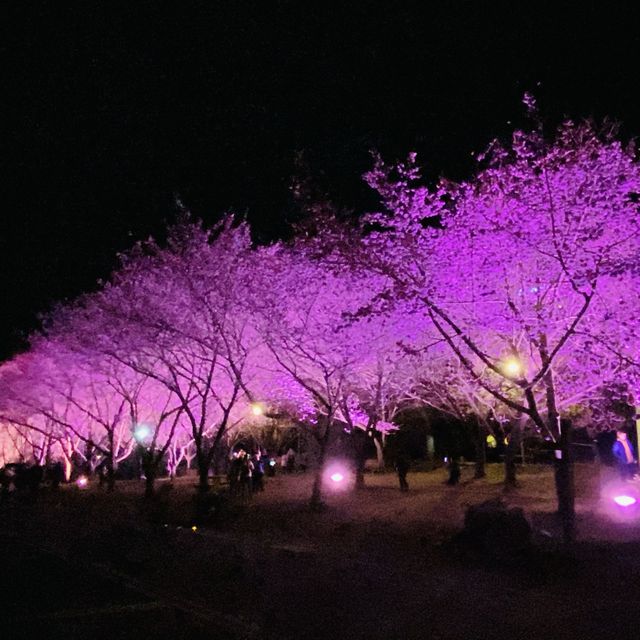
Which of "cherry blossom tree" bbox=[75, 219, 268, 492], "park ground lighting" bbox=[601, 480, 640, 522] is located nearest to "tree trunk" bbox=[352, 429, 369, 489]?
"cherry blossom tree" bbox=[75, 219, 268, 492]

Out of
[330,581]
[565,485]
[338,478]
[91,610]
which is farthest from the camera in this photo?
[338,478]

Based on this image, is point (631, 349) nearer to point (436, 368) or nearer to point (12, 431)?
point (436, 368)

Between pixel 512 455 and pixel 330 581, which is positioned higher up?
pixel 512 455

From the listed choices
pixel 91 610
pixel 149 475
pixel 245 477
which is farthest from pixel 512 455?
pixel 91 610

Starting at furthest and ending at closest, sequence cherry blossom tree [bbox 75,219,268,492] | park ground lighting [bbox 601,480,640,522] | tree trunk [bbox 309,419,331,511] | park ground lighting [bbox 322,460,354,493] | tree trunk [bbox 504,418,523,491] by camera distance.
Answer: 1. park ground lighting [bbox 322,460,354,493]
2. tree trunk [bbox 504,418,523,491]
3. cherry blossom tree [bbox 75,219,268,492]
4. tree trunk [bbox 309,419,331,511]
5. park ground lighting [bbox 601,480,640,522]

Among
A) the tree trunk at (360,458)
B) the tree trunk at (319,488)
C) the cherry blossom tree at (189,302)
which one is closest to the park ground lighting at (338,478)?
the tree trunk at (360,458)

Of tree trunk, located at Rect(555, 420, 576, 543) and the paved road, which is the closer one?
the paved road

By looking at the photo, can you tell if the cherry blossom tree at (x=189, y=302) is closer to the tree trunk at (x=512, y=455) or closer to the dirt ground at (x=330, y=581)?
the dirt ground at (x=330, y=581)

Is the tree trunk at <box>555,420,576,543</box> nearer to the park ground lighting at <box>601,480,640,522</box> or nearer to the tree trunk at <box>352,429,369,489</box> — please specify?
the park ground lighting at <box>601,480,640,522</box>

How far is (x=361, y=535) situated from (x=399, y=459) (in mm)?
7896

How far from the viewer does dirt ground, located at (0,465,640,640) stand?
6938mm

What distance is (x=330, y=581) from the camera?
28.0ft

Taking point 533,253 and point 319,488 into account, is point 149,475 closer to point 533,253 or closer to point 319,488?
point 319,488

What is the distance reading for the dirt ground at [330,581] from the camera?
6938mm
